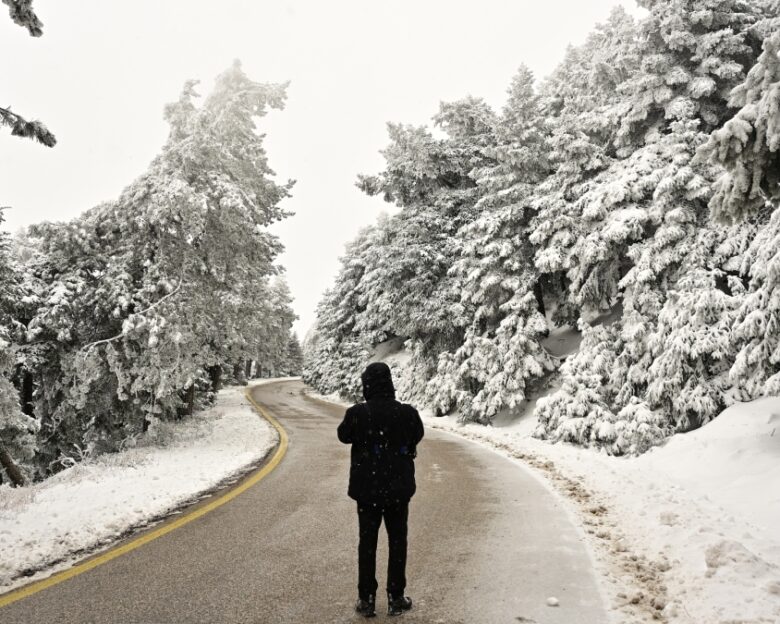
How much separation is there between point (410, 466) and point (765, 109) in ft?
16.0

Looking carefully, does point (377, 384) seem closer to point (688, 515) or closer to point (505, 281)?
point (688, 515)

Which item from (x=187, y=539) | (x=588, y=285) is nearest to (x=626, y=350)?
(x=588, y=285)

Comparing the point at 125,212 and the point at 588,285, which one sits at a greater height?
the point at 125,212

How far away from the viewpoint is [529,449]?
12695 millimetres

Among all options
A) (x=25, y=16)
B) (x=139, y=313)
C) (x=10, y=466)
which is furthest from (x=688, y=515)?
(x=10, y=466)

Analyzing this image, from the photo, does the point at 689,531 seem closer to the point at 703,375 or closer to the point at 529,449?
the point at 703,375

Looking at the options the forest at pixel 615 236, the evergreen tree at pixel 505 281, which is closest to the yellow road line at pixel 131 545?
the forest at pixel 615 236

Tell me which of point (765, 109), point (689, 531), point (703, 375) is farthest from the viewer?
point (703, 375)

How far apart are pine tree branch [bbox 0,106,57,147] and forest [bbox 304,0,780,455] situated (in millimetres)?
7807

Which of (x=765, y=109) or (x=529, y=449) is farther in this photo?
(x=529, y=449)

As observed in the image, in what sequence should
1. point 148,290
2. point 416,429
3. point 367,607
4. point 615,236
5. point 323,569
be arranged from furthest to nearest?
point 615,236 < point 148,290 < point 323,569 < point 416,429 < point 367,607

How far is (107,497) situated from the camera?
7.27 m

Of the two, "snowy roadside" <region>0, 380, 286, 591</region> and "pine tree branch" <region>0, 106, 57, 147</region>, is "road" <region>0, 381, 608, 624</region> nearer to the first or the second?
"snowy roadside" <region>0, 380, 286, 591</region>

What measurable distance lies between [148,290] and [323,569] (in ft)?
32.5
